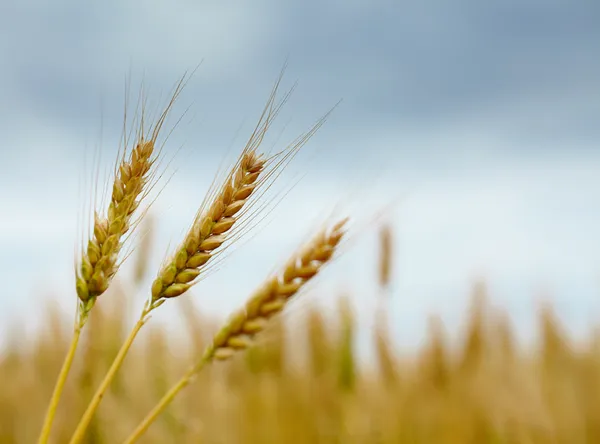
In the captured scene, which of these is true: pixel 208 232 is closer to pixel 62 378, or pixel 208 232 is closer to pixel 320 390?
pixel 62 378

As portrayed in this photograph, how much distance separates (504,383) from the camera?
3.52 m

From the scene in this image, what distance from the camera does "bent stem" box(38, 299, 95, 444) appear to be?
96 cm

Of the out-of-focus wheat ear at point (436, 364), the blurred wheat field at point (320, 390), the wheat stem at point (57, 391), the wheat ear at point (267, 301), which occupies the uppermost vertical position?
the out-of-focus wheat ear at point (436, 364)

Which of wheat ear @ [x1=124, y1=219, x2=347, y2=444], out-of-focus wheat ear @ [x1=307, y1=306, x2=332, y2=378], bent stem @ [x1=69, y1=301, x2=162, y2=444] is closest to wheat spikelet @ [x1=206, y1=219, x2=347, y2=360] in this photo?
wheat ear @ [x1=124, y1=219, x2=347, y2=444]

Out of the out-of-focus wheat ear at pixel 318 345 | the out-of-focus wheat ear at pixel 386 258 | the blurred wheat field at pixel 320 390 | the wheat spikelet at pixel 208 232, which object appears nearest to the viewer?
the wheat spikelet at pixel 208 232

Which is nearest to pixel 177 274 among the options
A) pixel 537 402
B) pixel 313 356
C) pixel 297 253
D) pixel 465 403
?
pixel 297 253

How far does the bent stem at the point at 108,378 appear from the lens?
0.94 metres

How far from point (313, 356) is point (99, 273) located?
12.1ft

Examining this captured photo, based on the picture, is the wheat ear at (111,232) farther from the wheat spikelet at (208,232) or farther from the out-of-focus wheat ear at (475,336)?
the out-of-focus wheat ear at (475,336)

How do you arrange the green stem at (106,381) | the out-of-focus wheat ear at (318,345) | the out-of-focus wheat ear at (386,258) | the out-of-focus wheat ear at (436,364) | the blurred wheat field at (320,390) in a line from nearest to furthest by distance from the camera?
1. the green stem at (106,381)
2. the blurred wheat field at (320,390)
3. the out-of-focus wheat ear at (386,258)
4. the out-of-focus wheat ear at (318,345)
5. the out-of-focus wheat ear at (436,364)

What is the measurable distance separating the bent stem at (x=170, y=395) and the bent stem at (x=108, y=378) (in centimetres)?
6

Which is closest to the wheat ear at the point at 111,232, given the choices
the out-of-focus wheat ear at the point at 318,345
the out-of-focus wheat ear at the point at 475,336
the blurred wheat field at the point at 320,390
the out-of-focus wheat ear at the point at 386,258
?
the blurred wheat field at the point at 320,390

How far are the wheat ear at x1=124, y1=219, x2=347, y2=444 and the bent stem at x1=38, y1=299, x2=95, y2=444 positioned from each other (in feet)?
0.54

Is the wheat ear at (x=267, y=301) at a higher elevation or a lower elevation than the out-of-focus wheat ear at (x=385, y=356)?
lower
